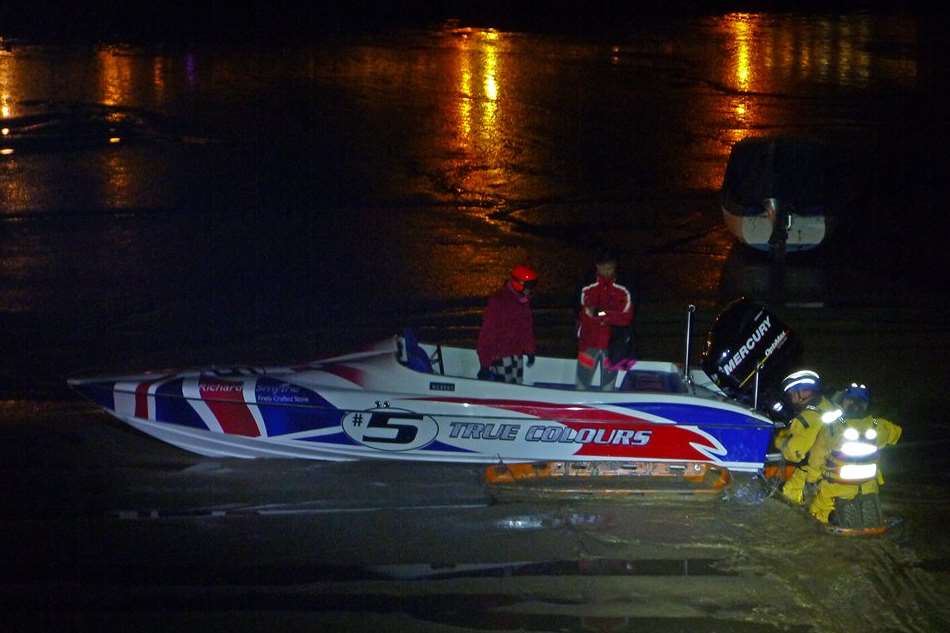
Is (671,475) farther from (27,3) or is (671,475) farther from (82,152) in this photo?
(27,3)

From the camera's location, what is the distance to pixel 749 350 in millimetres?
9703

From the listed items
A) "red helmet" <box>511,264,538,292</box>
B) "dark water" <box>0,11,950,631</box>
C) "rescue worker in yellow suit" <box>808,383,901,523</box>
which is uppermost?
"red helmet" <box>511,264,538,292</box>

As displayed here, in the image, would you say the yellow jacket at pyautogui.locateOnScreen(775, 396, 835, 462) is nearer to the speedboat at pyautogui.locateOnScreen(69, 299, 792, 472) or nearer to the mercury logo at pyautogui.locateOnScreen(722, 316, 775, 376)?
the speedboat at pyautogui.locateOnScreen(69, 299, 792, 472)

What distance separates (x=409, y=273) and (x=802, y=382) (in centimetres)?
749

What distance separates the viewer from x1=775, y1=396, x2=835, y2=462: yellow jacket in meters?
8.67

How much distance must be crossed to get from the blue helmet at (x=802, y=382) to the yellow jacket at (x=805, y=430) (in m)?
0.11

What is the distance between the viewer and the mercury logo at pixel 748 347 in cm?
966

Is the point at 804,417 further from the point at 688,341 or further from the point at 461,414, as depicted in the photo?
the point at 461,414

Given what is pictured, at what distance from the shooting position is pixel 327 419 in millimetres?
9664

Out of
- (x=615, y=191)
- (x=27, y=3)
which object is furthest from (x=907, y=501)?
(x=27, y=3)

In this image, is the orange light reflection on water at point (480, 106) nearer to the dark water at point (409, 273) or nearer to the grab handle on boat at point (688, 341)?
the dark water at point (409, 273)

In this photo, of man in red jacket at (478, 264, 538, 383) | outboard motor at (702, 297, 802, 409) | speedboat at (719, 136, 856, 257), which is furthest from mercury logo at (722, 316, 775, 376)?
speedboat at (719, 136, 856, 257)

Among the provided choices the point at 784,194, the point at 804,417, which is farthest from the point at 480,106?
the point at 804,417

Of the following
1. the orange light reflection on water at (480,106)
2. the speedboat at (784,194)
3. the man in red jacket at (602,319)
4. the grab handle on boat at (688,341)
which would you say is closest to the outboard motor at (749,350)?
the grab handle on boat at (688,341)
